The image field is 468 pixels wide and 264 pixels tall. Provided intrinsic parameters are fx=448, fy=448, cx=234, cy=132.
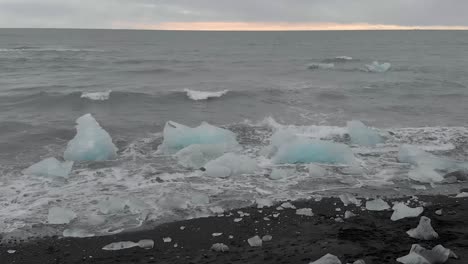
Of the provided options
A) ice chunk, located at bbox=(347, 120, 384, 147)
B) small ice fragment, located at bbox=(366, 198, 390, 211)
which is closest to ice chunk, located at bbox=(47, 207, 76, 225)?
small ice fragment, located at bbox=(366, 198, 390, 211)

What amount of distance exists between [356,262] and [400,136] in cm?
817

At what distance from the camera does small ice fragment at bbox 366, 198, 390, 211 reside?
721cm

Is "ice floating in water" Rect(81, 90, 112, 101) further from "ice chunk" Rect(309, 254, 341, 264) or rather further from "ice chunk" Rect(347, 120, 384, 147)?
"ice chunk" Rect(309, 254, 341, 264)

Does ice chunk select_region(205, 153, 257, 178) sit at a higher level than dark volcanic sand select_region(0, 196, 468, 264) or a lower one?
higher

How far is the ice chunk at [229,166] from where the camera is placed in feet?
29.8

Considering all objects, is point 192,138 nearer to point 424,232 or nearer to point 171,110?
point 424,232

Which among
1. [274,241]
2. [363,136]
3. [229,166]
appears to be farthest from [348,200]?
[363,136]

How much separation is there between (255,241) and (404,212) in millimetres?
2528

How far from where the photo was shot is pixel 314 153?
10.0m

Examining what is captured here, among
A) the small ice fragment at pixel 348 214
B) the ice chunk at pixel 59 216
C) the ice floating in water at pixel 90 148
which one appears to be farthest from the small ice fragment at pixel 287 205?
the ice floating in water at pixel 90 148

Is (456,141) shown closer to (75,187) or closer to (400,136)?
(400,136)

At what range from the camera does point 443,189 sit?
27.1ft

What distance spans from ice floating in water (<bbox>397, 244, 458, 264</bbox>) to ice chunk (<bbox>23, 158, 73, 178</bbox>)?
6559 millimetres

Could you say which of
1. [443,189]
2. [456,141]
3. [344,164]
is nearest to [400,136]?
[456,141]
